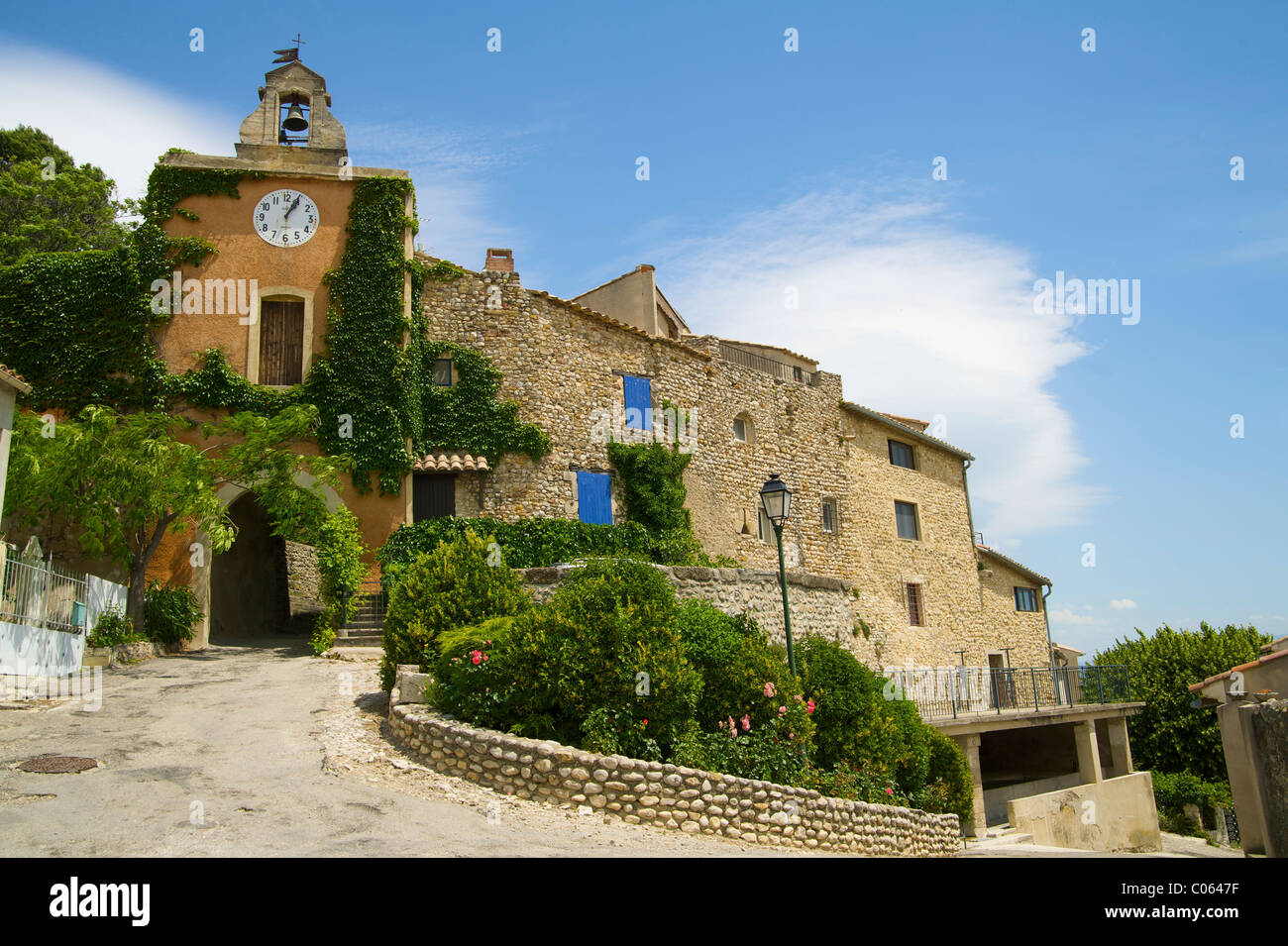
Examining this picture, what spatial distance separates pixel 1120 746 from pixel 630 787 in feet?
69.6

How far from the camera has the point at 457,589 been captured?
12414mm

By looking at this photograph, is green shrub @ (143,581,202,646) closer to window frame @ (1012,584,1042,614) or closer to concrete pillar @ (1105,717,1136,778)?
concrete pillar @ (1105,717,1136,778)

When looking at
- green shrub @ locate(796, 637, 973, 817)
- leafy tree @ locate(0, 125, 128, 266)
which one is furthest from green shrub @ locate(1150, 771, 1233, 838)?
leafy tree @ locate(0, 125, 128, 266)

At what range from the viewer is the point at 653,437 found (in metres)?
23.6

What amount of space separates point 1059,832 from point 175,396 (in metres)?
22.4

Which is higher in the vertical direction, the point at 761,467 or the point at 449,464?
the point at 761,467

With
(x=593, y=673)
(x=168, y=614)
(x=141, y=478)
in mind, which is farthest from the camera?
(x=168, y=614)

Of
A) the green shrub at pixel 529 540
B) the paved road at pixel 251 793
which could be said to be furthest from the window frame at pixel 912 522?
the paved road at pixel 251 793

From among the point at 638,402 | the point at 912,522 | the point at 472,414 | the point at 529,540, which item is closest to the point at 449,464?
the point at 472,414

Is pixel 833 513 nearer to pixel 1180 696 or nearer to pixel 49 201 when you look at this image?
pixel 1180 696
